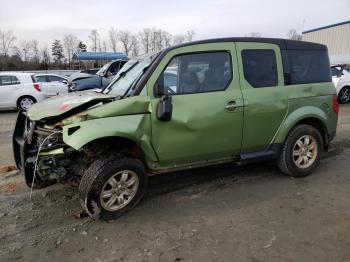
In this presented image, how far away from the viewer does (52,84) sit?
15.7 meters

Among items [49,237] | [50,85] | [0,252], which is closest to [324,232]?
[49,237]

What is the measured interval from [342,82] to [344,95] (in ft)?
1.97

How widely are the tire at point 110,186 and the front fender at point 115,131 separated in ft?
0.80

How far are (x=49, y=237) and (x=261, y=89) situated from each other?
3144mm

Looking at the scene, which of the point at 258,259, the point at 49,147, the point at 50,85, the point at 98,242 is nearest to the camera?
the point at 258,259

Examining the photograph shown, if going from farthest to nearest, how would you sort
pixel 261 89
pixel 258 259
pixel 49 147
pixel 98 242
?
pixel 261 89
pixel 49 147
pixel 98 242
pixel 258 259

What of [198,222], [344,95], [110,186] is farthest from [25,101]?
[344,95]

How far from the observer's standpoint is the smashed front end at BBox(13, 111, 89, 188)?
3.94 meters

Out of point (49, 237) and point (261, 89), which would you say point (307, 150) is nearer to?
point (261, 89)

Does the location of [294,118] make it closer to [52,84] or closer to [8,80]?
[8,80]

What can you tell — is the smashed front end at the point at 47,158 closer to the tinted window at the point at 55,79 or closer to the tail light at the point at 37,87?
the tail light at the point at 37,87

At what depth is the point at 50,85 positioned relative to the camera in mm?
15617

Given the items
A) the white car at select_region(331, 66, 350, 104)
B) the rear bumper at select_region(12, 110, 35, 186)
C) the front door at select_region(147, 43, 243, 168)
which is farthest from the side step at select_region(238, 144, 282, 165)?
the white car at select_region(331, 66, 350, 104)

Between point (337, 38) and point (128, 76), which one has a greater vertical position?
point (337, 38)
